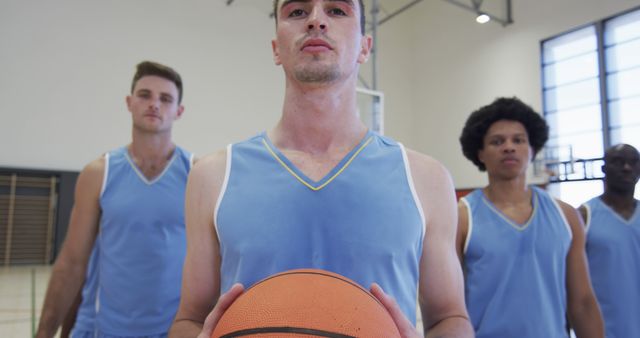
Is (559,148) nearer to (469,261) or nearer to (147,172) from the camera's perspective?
(469,261)

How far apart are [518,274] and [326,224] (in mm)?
1255

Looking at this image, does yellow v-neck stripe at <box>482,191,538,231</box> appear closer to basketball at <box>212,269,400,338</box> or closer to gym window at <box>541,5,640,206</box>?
basketball at <box>212,269,400,338</box>

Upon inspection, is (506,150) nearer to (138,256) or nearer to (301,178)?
(301,178)

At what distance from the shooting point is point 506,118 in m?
2.64

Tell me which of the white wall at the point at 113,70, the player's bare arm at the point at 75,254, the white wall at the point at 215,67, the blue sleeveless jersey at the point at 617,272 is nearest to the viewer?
the player's bare arm at the point at 75,254

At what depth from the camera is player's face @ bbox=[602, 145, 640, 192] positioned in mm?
2891

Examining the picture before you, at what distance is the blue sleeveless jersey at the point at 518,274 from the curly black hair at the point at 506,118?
1.87 ft

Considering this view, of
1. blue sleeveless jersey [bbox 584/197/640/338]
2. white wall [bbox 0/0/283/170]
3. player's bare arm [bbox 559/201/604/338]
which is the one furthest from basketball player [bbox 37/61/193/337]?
white wall [bbox 0/0/283/170]

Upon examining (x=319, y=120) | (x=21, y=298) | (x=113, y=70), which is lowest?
(x=21, y=298)

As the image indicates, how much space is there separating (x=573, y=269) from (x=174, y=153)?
202 centimetres

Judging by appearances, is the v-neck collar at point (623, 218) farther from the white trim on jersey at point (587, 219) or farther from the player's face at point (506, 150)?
the player's face at point (506, 150)

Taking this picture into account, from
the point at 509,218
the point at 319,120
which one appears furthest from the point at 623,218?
the point at 319,120

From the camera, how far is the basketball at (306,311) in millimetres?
889

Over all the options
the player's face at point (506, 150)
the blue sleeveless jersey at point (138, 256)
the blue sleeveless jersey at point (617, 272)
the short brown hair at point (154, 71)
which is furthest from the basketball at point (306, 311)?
the blue sleeveless jersey at point (617, 272)
